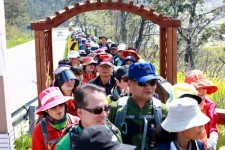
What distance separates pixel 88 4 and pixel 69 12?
17.2 inches

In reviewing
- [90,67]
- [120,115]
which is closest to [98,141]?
[120,115]

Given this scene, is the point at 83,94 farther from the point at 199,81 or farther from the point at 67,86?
the point at 67,86

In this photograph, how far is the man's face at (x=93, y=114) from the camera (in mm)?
2689

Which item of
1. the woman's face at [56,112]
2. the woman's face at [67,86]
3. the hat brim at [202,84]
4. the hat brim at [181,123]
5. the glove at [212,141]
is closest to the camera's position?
the hat brim at [181,123]

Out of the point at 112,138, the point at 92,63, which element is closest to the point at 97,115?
the point at 112,138

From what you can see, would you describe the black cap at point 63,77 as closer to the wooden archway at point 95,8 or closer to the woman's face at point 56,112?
the woman's face at point 56,112

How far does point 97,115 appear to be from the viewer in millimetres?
2682

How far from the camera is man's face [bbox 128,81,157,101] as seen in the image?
10.3ft

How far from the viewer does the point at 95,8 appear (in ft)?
29.3

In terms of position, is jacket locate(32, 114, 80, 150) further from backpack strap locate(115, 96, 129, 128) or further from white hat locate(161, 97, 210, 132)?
white hat locate(161, 97, 210, 132)

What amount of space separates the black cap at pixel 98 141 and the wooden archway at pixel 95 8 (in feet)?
20.1

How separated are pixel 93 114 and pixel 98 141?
80 centimetres

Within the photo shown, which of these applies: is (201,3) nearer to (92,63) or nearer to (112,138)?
(92,63)

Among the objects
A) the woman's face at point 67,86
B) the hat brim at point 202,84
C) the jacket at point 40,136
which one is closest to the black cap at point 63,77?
the woman's face at point 67,86
